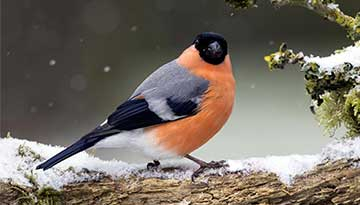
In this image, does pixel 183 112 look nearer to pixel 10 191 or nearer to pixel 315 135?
pixel 10 191

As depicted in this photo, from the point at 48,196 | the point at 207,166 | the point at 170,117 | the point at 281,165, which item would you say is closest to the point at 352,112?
the point at 281,165

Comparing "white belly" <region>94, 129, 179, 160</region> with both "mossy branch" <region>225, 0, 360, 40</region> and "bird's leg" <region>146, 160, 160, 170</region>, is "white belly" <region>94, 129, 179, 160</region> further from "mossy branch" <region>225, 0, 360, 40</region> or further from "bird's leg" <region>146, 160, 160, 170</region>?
"mossy branch" <region>225, 0, 360, 40</region>

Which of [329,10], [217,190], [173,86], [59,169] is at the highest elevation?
[329,10]

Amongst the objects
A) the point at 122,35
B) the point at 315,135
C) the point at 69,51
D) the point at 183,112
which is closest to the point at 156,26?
the point at 122,35

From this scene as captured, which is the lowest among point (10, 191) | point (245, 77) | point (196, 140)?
point (10, 191)

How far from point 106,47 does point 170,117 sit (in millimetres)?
4103

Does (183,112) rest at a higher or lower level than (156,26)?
lower

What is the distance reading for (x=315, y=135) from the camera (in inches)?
203

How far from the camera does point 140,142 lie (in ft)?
8.35

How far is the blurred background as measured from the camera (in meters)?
6.09

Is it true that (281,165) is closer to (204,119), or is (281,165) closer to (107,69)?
(204,119)

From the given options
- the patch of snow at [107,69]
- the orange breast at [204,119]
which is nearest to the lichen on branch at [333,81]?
the orange breast at [204,119]

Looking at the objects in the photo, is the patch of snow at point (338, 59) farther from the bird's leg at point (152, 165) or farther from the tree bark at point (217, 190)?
the bird's leg at point (152, 165)

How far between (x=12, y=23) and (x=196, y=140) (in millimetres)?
4139
